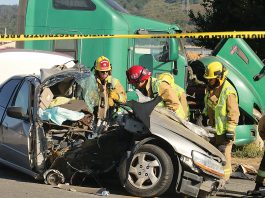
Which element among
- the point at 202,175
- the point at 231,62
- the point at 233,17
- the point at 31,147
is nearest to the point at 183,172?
the point at 202,175

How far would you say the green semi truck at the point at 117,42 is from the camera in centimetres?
1071


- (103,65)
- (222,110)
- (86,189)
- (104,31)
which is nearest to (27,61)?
(104,31)

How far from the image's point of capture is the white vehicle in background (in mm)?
10352

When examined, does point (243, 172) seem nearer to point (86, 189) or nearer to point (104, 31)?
point (86, 189)

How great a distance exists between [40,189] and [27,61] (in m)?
3.98

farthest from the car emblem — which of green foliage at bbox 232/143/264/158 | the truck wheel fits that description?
the truck wheel

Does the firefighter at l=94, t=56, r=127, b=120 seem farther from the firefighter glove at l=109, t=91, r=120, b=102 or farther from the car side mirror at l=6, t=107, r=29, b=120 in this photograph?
the car side mirror at l=6, t=107, r=29, b=120

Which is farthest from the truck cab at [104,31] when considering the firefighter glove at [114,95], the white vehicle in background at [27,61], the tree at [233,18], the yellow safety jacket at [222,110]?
the tree at [233,18]

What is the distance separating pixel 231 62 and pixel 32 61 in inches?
146

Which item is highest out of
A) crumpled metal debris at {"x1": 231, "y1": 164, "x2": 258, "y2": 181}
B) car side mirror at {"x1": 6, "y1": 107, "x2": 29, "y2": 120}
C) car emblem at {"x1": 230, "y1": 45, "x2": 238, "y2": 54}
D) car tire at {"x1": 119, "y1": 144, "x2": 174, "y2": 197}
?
car emblem at {"x1": 230, "y1": 45, "x2": 238, "y2": 54}

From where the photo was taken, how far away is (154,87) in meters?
8.08

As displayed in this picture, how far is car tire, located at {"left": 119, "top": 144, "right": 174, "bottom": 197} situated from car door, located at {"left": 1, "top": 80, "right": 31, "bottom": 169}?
1499mm

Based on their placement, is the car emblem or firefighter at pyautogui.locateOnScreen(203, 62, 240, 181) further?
the car emblem

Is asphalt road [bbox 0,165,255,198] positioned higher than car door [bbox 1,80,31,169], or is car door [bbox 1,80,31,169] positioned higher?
car door [bbox 1,80,31,169]
